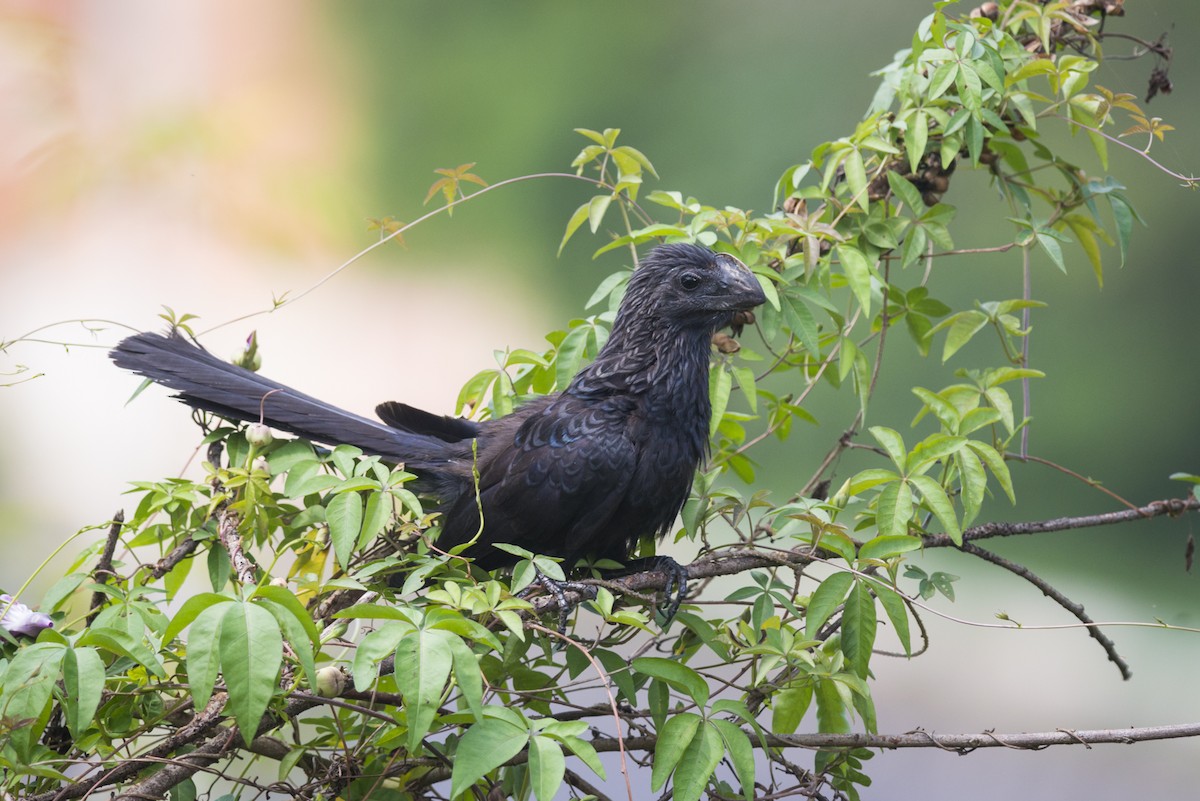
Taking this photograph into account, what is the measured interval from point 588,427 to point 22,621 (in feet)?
2.34

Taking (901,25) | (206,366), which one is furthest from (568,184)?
(206,366)

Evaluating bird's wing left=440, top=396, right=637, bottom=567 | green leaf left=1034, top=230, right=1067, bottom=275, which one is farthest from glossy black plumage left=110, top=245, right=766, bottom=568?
green leaf left=1034, top=230, right=1067, bottom=275

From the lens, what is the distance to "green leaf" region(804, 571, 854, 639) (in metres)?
1.10

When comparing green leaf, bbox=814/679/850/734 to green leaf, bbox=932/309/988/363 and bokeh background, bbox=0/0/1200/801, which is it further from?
bokeh background, bbox=0/0/1200/801

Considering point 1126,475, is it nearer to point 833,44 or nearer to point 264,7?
point 833,44

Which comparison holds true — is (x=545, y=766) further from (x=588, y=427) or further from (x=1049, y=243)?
(x=1049, y=243)

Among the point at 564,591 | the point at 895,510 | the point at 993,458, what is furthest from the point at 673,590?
the point at 993,458

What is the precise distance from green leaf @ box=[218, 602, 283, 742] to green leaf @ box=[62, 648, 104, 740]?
0.17m

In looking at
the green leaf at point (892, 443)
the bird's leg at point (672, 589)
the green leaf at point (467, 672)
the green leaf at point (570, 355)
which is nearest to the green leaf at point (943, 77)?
the green leaf at point (892, 443)

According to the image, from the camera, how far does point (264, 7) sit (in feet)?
7.52

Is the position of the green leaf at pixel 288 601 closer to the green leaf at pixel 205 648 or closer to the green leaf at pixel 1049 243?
the green leaf at pixel 205 648

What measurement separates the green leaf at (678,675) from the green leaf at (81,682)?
0.52 m

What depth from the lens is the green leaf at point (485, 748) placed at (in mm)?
863

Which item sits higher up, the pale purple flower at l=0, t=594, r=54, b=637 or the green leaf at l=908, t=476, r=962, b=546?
the green leaf at l=908, t=476, r=962, b=546
